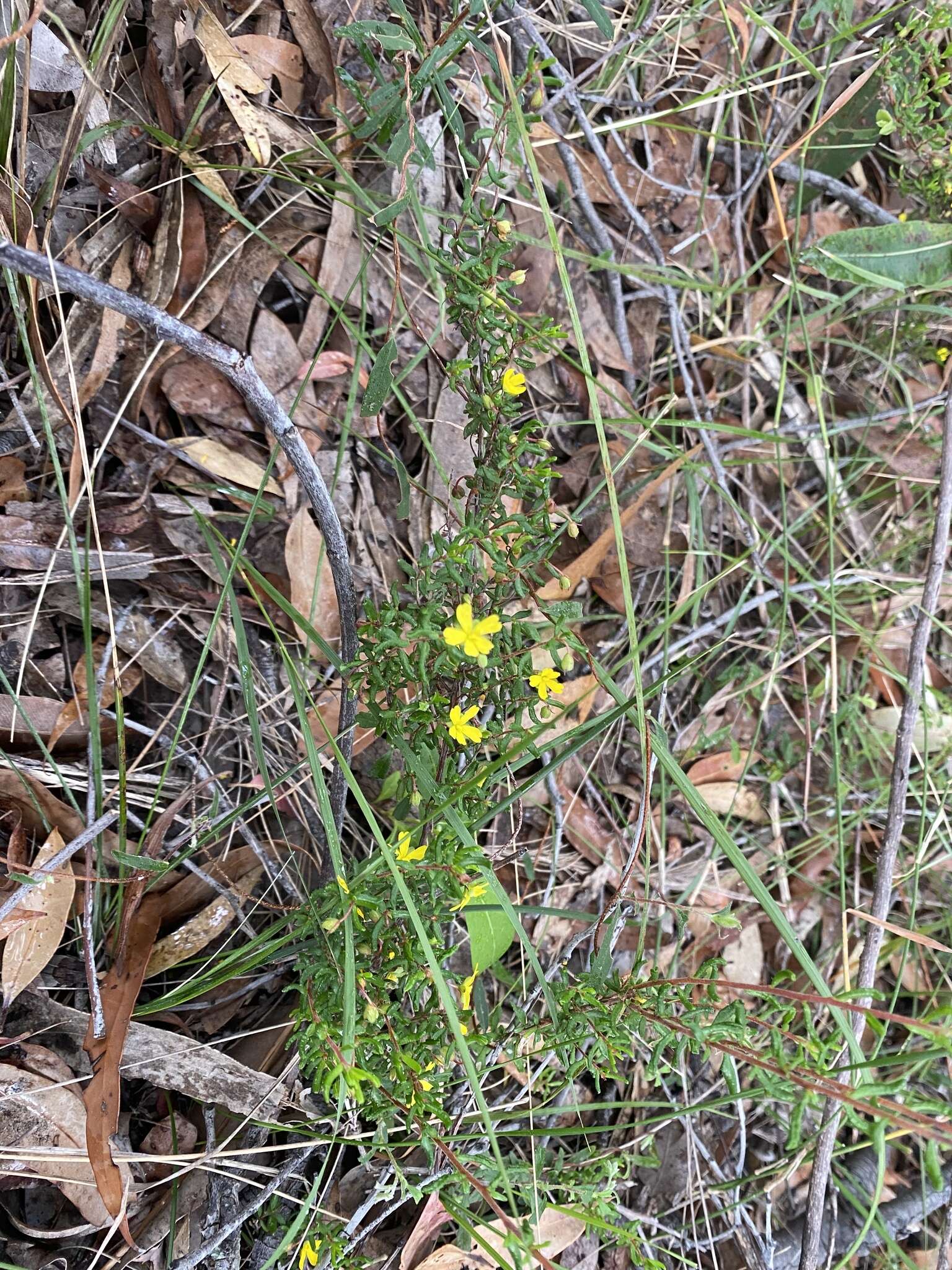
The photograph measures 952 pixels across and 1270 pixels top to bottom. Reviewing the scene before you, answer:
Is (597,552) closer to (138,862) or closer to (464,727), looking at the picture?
(464,727)

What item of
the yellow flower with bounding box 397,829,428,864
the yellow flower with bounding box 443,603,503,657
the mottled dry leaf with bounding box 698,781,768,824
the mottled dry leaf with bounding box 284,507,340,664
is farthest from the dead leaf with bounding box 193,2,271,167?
the mottled dry leaf with bounding box 698,781,768,824

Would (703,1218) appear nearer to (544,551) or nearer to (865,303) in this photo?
(544,551)

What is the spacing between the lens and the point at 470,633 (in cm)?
123

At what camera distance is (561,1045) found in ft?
4.64

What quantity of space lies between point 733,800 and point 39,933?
63.6 inches

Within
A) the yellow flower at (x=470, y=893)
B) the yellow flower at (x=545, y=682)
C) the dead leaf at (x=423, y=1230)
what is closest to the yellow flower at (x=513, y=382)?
the yellow flower at (x=545, y=682)

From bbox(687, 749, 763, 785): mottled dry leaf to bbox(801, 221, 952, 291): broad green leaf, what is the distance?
124 cm

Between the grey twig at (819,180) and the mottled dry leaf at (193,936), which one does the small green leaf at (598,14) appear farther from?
the mottled dry leaf at (193,936)

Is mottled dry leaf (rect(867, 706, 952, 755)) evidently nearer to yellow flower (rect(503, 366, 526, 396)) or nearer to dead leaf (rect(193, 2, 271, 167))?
yellow flower (rect(503, 366, 526, 396))

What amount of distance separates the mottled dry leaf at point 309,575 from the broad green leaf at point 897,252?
142cm

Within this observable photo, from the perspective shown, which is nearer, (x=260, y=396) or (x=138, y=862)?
(x=260, y=396)

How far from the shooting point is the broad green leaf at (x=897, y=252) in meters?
2.15

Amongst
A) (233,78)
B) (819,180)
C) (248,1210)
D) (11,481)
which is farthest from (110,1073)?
(819,180)

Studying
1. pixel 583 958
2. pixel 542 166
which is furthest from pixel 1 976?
pixel 542 166
